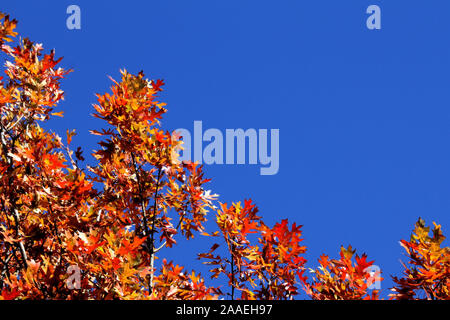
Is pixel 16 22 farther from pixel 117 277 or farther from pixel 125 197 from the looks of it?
pixel 117 277

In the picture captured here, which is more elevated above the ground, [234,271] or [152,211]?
[152,211]

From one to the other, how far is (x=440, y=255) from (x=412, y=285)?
0.41 metres

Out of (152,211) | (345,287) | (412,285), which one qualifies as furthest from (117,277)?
(412,285)

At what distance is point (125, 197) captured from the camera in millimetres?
5227

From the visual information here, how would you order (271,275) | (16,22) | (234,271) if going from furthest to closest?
1. (16,22)
2. (234,271)
3. (271,275)

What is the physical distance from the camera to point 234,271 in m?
4.74

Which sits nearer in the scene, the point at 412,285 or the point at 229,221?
the point at 412,285

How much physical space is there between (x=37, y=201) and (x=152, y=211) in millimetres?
1417
